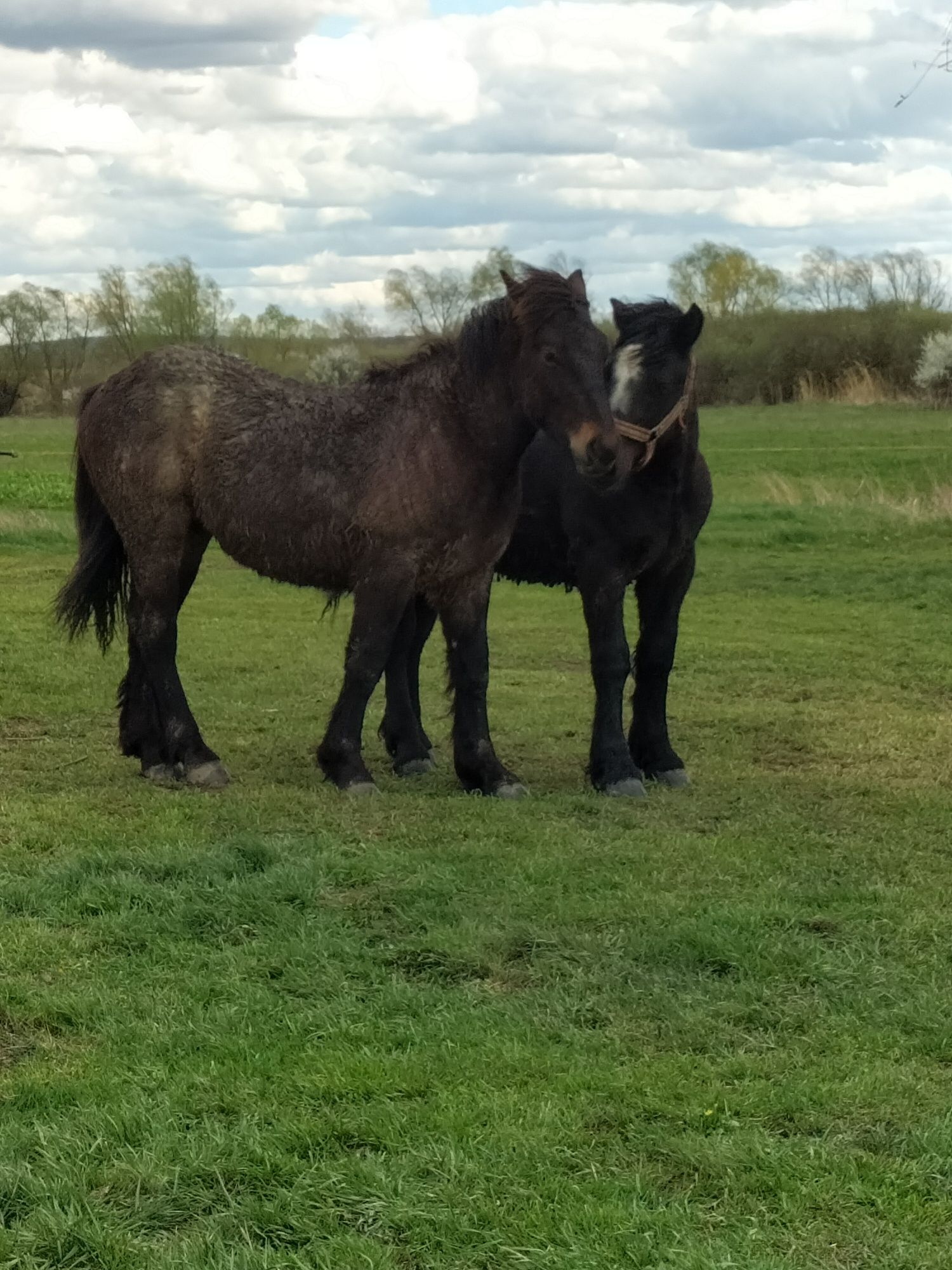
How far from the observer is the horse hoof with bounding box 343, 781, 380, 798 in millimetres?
7371

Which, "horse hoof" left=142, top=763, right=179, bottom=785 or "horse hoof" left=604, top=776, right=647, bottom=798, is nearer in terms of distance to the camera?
"horse hoof" left=604, top=776, right=647, bottom=798

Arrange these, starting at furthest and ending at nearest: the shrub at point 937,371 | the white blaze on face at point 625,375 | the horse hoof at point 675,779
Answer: the shrub at point 937,371 < the horse hoof at point 675,779 < the white blaze on face at point 625,375

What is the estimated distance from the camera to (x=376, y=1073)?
13.1 feet

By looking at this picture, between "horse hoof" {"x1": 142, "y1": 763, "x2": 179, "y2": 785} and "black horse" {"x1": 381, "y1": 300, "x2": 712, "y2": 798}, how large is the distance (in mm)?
1238

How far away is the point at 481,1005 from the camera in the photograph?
4582 millimetres

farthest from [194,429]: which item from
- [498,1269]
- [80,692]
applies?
[498,1269]

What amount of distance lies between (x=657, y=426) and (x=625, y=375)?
30 centimetres

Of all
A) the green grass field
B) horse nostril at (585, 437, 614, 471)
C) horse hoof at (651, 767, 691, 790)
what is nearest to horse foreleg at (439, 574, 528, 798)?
the green grass field

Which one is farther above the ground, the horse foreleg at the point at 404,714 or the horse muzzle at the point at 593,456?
the horse muzzle at the point at 593,456

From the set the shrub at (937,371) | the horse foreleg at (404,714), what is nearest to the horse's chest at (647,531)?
the horse foreleg at (404,714)

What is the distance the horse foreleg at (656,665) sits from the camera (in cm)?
804

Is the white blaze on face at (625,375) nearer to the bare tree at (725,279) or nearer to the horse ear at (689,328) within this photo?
the horse ear at (689,328)

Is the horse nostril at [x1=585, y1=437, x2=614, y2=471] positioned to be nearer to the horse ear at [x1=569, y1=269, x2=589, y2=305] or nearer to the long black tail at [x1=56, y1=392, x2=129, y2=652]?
the horse ear at [x1=569, y1=269, x2=589, y2=305]

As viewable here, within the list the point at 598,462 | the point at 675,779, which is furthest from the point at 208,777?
the point at 598,462
